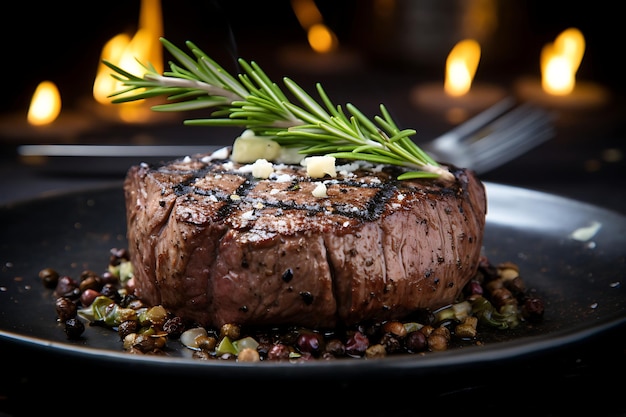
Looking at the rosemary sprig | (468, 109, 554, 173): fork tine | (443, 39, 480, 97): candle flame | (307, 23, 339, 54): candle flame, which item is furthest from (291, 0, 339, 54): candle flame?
the rosemary sprig

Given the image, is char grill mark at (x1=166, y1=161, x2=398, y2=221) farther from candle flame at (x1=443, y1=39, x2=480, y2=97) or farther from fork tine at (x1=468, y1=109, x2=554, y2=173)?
candle flame at (x1=443, y1=39, x2=480, y2=97)

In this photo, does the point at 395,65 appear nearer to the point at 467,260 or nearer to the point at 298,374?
the point at 467,260

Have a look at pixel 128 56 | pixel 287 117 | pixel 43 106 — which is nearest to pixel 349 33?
pixel 128 56

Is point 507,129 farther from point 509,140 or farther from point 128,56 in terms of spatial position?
point 128,56

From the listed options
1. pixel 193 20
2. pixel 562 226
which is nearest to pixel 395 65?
pixel 193 20

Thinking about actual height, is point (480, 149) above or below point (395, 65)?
below
